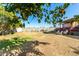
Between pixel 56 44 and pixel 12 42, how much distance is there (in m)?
0.72

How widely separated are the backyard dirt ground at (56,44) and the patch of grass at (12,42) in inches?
2.6

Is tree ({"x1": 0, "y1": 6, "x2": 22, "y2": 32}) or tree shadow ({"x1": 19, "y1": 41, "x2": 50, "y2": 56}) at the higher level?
tree ({"x1": 0, "y1": 6, "x2": 22, "y2": 32})

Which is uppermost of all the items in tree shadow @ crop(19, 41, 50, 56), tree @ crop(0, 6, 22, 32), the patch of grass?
tree @ crop(0, 6, 22, 32)

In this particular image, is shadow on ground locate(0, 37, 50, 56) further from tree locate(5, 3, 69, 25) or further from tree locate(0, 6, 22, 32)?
tree locate(5, 3, 69, 25)

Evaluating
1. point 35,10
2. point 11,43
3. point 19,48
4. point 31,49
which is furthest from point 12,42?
point 35,10

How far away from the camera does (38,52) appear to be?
4344 millimetres

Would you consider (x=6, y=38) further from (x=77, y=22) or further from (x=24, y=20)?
(x=77, y=22)

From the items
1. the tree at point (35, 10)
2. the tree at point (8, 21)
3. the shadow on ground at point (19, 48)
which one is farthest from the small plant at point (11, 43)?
the tree at point (35, 10)

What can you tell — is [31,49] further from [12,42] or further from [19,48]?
[12,42]

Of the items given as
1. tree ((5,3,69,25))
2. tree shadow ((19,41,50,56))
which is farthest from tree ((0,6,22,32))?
tree shadow ((19,41,50,56))

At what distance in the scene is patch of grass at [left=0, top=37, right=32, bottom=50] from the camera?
14.2ft

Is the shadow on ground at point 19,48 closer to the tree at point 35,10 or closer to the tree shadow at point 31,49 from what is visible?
the tree shadow at point 31,49

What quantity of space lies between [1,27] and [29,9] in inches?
21.3

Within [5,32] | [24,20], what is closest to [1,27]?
[5,32]
